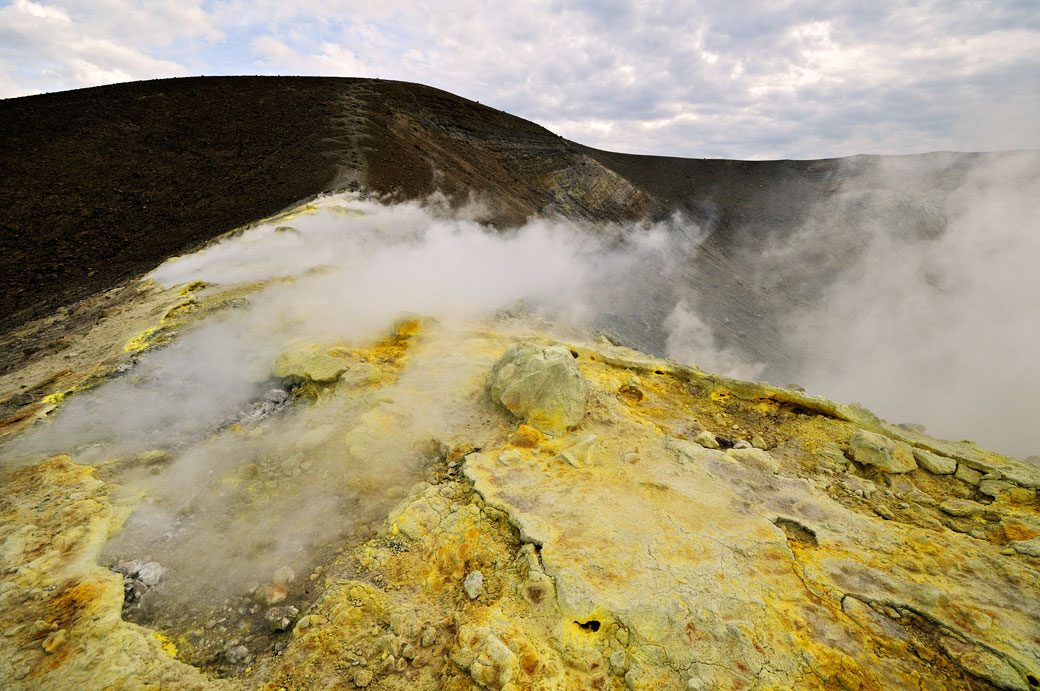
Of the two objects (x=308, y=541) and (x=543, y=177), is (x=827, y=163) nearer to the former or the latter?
(x=543, y=177)

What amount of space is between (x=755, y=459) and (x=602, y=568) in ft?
7.54

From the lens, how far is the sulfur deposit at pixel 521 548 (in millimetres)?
2670

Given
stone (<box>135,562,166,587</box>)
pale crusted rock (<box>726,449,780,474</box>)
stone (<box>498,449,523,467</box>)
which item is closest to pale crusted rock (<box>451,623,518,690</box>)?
stone (<box>498,449,523,467</box>)

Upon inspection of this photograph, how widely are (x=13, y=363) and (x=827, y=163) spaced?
37.8 m

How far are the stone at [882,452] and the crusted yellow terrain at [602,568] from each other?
9cm

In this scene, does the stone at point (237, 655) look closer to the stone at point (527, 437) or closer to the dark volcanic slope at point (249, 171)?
the stone at point (527, 437)

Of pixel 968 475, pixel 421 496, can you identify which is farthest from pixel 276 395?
pixel 968 475

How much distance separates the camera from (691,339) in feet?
48.3

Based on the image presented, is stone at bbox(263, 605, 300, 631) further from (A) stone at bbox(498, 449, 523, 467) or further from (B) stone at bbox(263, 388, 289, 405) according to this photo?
(B) stone at bbox(263, 388, 289, 405)

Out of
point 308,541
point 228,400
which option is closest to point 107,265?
point 228,400

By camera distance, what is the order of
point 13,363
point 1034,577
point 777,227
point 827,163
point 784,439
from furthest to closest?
point 827,163 → point 777,227 → point 13,363 → point 784,439 → point 1034,577

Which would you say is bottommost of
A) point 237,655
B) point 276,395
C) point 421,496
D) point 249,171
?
point 237,655

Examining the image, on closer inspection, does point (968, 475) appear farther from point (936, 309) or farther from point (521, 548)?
point (936, 309)

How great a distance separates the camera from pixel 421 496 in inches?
157
